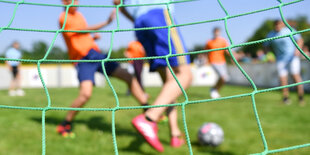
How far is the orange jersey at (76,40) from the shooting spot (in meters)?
2.69

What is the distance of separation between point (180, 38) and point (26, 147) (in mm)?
1410

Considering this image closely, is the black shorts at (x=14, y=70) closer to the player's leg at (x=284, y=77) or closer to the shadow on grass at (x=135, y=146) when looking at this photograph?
the shadow on grass at (x=135, y=146)

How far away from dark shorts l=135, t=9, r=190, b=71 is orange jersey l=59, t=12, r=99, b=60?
2.30 feet

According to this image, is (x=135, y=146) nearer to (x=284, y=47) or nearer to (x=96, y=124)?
(x=96, y=124)

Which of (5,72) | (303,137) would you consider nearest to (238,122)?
(303,137)

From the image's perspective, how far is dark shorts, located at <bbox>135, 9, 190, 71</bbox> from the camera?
6.79 feet

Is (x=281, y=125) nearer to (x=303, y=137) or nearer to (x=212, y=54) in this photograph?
(x=303, y=137)

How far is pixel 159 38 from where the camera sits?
2.08 metres

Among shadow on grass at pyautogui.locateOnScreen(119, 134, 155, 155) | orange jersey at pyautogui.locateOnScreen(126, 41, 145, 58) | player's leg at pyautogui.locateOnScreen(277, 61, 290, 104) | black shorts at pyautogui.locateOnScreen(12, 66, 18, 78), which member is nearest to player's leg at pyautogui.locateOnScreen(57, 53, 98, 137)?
shadow on grass at pyautogui.locateOnScreen(119, 134, 155, 155)

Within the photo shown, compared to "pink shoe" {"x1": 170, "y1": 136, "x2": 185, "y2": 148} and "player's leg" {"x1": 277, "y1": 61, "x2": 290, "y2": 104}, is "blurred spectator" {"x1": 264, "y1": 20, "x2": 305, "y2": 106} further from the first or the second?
"pink shoe" {"x1": 170, "y1": 136, "x2": 185, "y2": 148}

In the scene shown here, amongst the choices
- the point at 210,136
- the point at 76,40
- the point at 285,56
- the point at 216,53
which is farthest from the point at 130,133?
the point at 216,53

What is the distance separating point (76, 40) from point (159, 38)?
0.97m

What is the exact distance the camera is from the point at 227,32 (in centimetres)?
158

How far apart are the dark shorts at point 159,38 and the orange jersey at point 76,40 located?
0.70 m
